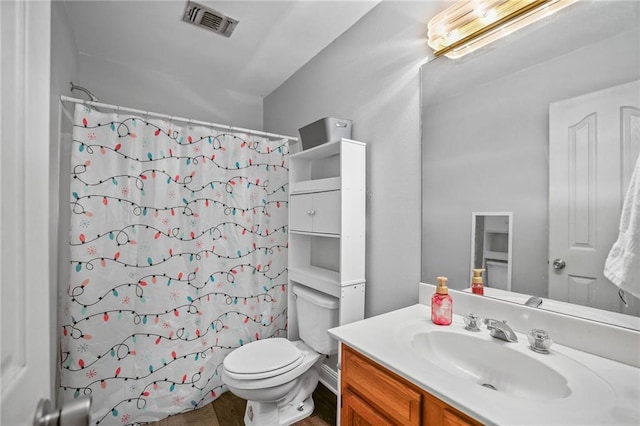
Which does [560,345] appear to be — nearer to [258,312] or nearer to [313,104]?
[258,312]

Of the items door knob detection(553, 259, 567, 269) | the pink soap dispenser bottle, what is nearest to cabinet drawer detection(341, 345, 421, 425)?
the pink soap dispenser bottle

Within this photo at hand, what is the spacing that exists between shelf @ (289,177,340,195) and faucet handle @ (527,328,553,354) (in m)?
1.08

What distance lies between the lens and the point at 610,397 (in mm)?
740

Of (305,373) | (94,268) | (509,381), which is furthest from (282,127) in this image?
(509,381)

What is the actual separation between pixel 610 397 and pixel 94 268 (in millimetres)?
2134

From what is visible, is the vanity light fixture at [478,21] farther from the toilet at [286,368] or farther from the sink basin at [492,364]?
the toilet at [286,368]

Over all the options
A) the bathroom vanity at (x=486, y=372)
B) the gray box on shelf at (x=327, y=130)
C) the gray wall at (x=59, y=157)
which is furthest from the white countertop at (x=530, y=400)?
the gray wall at (x=59, y=157)

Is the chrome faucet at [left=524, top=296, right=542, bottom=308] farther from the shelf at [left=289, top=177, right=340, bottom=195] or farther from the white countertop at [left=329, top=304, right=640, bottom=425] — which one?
the shelf at [left=289, top=177, right=340, bottom=195]

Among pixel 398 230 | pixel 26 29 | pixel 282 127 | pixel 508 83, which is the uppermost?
pixel 282 127

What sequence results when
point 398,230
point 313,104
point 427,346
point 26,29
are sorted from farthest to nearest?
point 313,104
point 398,230
point 427,346
point 26,29

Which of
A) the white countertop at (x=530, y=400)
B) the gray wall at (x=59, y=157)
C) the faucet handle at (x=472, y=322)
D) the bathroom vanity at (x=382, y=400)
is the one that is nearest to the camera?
the white countertop at (x=530, y=400)

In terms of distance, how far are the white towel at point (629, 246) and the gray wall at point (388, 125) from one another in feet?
2.38

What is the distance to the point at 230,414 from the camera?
6.07 ft

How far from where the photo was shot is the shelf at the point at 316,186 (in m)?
1.74
